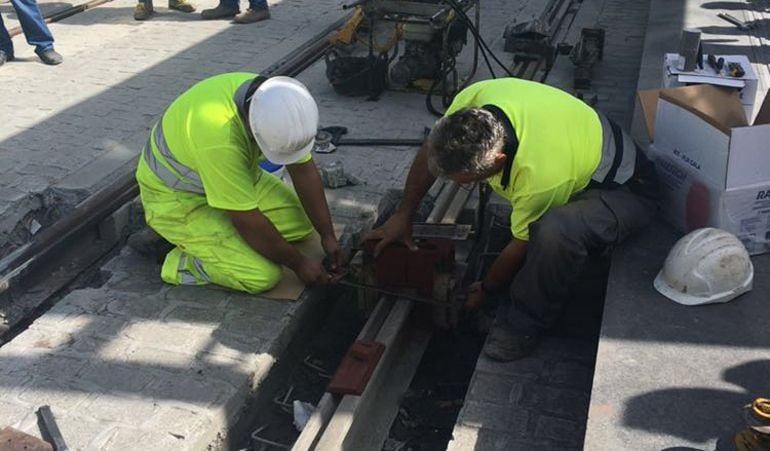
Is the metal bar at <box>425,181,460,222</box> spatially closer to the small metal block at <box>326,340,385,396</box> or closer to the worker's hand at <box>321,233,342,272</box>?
the worker's hand at <box>321,233,342,272</box>

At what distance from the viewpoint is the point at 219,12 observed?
32.6 ft

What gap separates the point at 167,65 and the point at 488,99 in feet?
17.4

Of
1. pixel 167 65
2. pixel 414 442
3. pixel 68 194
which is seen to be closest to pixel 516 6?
pixel 167 65

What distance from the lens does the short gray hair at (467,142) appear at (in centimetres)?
346

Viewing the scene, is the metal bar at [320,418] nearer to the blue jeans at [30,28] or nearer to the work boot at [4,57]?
the blue jeans at [30,28]

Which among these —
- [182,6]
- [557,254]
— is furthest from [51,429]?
[182,6]

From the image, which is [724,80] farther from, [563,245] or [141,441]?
[141,441]

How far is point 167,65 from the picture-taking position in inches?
327

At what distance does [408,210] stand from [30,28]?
5.59m

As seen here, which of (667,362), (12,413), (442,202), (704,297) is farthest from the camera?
(442,202)

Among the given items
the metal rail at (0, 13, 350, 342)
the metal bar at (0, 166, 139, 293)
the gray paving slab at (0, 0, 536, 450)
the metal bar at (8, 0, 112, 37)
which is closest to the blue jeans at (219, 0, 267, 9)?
the metal bar at (8, 0, 112, 37)

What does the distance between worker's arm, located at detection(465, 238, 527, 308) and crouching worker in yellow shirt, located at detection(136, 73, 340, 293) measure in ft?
2.61

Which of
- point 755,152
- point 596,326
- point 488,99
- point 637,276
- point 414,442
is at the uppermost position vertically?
point 488,99

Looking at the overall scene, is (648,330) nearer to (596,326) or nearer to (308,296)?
(596,326)
